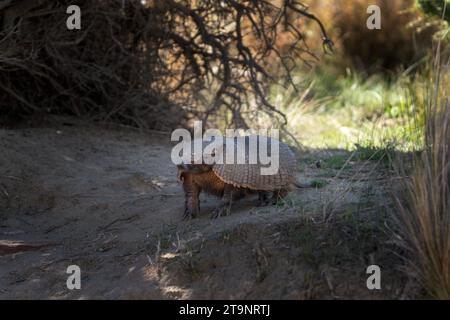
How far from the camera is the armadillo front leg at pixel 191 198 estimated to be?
4.89 meters

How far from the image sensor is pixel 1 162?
600cm

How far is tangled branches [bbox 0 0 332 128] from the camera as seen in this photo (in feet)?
22.6

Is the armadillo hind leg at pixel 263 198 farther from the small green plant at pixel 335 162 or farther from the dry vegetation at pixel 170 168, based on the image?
the small green plant at pixel 335 162

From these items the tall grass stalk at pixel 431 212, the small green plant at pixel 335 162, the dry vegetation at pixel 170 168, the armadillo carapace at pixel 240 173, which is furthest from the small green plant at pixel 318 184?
the tall grass stalk at pixel 431 212

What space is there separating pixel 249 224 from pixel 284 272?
0.50m

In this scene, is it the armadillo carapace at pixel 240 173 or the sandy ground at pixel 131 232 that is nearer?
the sandy ground at pixel 131 232

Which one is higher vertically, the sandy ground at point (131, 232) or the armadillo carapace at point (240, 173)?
the armadillo carapace at point (240, 173)

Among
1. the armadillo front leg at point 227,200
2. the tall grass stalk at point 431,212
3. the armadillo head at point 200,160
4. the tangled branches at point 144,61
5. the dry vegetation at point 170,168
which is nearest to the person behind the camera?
the tall grass stalk at point 431,212

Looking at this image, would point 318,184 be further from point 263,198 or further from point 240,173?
point 240,173

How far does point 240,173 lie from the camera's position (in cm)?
470

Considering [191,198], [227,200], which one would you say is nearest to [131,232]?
[191,198]

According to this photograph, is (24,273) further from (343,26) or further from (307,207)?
(343,26)

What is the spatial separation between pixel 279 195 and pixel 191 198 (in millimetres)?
602

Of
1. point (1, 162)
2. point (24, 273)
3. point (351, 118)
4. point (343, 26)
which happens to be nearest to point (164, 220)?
point (24, 273)
